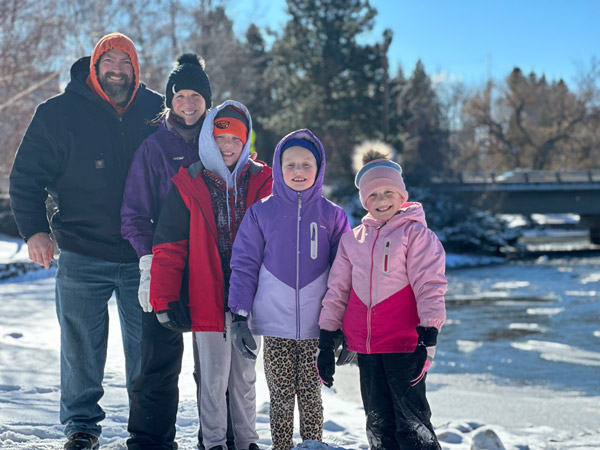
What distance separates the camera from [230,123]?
11.4 feet

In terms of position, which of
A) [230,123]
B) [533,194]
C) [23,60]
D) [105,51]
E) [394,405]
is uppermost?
[23,60]

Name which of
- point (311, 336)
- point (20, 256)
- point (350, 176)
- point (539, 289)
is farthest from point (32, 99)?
point (350, 176)

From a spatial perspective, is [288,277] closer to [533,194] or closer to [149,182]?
[149,182]

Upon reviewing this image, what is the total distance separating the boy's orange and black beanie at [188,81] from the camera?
12.0ft

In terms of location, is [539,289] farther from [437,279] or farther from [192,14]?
[437,279]

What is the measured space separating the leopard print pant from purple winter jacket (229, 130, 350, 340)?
0.09m

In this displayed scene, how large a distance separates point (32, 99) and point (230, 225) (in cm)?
1451

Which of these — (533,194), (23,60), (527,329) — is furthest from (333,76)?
(527,329)

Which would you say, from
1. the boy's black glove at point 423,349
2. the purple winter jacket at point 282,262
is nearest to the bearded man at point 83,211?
the purple winter jacket at point 282,262

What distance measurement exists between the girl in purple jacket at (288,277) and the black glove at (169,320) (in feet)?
1.04

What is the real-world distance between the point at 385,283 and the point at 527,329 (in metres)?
10.1

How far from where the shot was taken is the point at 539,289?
18281mm

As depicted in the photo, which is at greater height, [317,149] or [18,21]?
[18,21]

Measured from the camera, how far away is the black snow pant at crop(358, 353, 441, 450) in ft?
10.4
